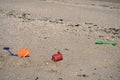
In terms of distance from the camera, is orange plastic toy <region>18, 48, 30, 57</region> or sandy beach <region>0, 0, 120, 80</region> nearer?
sandy beach <region>0, 0, 120, 80</region>

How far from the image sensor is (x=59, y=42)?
26.7 feet

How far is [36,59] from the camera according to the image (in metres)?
6.61

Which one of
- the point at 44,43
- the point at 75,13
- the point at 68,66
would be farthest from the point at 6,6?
the point at 68,66

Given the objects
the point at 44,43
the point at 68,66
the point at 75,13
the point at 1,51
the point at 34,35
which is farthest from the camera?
→ the point at 75,13

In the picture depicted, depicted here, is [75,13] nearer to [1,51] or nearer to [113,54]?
[113,54]

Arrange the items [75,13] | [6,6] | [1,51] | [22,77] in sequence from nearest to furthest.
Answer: [22,77]
[1,51]
[75,13]
[6,6]

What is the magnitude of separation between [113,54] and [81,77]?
6.95ft

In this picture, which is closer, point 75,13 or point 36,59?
point 36,59

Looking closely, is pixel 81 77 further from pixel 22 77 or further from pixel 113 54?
pixel 113 54

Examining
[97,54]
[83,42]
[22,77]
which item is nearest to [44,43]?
[83,42]

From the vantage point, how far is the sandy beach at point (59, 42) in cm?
593

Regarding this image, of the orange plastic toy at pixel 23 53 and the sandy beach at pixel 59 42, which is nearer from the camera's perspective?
the sandy beach at pixel 59 42

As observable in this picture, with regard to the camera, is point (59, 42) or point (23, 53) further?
point (59, 42)

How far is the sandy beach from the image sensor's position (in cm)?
593
